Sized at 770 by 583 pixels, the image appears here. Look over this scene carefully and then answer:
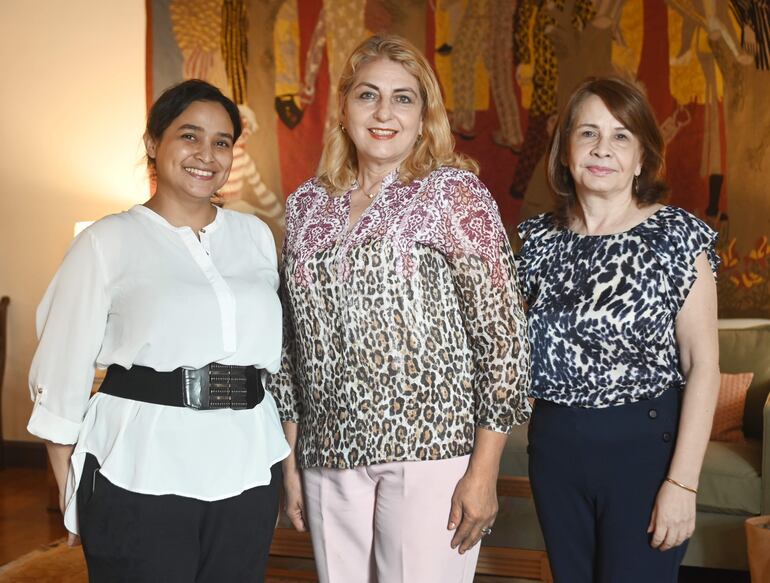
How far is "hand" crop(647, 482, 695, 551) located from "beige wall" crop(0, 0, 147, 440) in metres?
3.79

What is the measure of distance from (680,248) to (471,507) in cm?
65

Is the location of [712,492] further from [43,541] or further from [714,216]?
[43,541]

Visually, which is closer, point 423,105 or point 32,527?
point 423,105

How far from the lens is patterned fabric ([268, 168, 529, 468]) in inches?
68.7

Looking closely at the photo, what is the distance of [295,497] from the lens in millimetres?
2000

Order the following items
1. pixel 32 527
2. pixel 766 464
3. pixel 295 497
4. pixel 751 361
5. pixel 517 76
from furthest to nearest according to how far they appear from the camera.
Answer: pixel 517 76, pixel 32 527, pixel 751 361, pixel 766 464, pixel 295 497

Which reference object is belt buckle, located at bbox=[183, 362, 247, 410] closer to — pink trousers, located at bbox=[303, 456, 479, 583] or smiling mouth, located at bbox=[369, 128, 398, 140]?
pink trousers, located at bbox=[303, 456, 479, 583]

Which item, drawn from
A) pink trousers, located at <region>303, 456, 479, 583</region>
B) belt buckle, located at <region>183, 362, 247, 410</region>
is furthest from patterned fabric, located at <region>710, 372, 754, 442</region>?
belt buckle, located at <region>183, 362, 247, 410</region>

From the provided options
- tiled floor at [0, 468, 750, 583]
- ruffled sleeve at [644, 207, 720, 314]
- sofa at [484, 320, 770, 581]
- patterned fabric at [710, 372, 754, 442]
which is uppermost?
ruffled sleeve at [644, 207, 720, 314]

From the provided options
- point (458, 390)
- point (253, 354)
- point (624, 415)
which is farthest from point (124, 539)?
point (624, 415)

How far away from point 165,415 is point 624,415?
2.93ft

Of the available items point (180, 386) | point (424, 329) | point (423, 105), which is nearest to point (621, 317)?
point (424, 329)

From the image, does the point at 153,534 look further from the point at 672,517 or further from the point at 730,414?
the point at 730,414

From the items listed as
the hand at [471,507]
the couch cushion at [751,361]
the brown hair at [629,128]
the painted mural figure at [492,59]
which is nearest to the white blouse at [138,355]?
the hand at [471,507]
